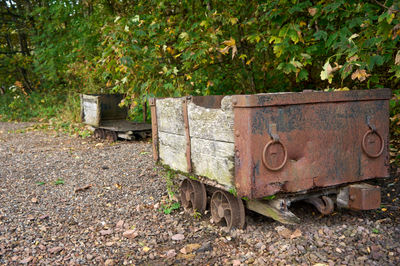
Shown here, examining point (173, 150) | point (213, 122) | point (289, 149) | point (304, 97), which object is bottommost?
point (173, 150)

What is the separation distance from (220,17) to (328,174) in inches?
118

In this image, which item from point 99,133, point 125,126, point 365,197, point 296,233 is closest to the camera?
point 365,197

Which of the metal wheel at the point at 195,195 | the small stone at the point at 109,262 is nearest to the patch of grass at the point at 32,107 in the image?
the metal wheel at the point at 195,195

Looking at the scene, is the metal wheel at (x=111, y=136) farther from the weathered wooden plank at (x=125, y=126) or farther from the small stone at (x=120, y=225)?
the small stone at (x=120, y=225)

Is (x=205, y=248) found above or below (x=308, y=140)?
below

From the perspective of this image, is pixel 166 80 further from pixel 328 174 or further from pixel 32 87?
pixel 32 87

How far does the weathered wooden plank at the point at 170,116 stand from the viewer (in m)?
3.76

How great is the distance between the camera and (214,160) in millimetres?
3225

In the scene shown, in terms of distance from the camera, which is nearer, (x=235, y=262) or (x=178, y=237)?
(x=235, y=262)

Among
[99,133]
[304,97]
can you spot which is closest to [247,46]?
[304,97]

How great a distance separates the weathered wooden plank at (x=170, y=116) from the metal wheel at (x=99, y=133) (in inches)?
219

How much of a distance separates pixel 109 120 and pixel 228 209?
7293mm

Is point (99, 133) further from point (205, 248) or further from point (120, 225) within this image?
point (205, 248)

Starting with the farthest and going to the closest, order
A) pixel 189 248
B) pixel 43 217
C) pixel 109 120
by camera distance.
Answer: pixel 109 120 → pixel 43 217 → pixel 189 248
